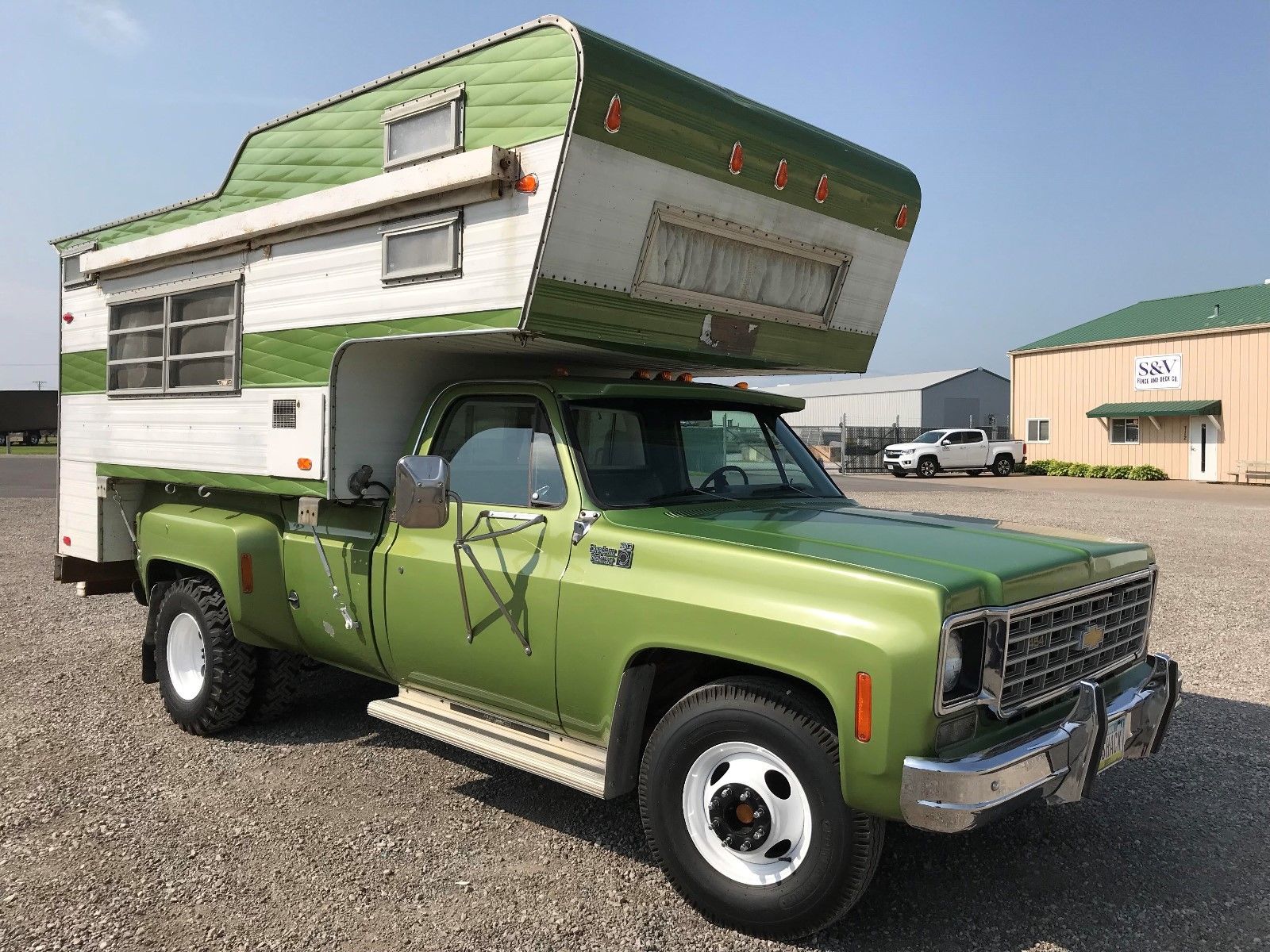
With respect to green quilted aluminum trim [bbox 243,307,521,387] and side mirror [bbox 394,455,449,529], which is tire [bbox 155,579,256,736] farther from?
side mirror [bbox 394,455,449,529]

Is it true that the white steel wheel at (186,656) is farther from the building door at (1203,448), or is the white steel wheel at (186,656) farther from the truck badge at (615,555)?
the building door at (1203,448)

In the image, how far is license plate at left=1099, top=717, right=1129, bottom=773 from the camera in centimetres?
372

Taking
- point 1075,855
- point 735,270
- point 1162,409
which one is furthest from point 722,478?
point 1162,409

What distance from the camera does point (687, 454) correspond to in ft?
15.8

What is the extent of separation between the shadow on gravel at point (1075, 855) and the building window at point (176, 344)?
6.98 feet

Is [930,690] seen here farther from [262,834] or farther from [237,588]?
[237,588]

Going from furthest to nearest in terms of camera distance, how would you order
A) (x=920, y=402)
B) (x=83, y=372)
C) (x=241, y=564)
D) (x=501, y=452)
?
(x=920, y=402) → (x=83, y=372) → (x=241, y=564) → (x=501, y=452)

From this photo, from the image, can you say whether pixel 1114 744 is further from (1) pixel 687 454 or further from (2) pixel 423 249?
(2) pixel 423 249

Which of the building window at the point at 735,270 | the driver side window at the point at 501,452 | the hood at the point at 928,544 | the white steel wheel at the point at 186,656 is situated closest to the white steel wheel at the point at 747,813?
the hood at the point at 928,544

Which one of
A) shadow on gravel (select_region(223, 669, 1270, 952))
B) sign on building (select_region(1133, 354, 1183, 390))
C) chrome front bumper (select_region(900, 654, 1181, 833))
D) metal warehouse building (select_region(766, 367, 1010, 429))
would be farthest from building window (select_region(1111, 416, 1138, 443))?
chrome front bumper (select_region(900, 654, 1181, 833))

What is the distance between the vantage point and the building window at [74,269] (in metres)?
6.97

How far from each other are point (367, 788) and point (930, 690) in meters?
3.04

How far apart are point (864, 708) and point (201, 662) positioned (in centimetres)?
437

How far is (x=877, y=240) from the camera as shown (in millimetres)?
5652
